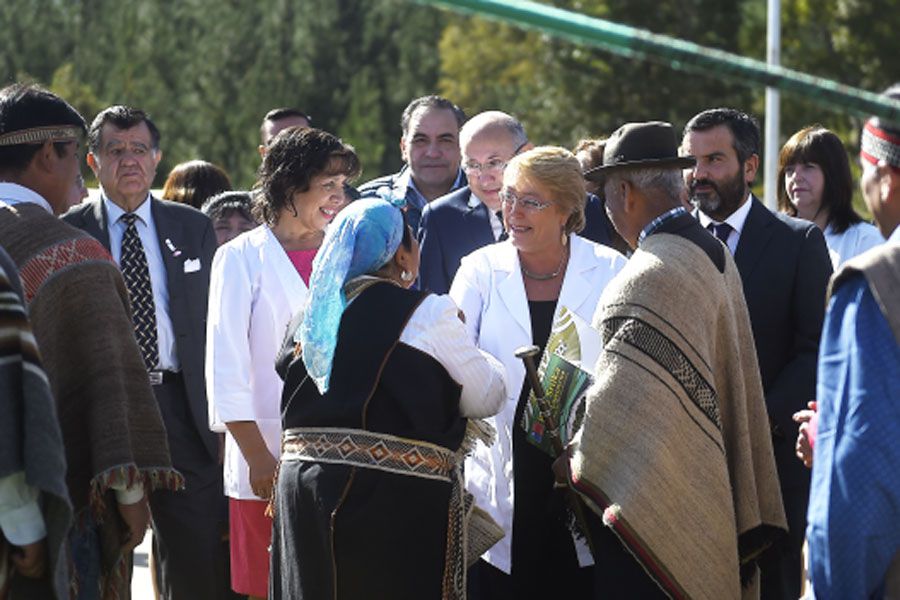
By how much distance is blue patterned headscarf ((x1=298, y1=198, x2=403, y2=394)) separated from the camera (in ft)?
17.7

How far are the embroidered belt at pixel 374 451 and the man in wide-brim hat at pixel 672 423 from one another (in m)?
0.46

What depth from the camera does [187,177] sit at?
9523 mm

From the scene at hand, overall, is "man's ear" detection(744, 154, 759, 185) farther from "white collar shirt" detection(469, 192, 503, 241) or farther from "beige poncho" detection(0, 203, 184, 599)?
"beige poncho" detection(0, 203, 184, 599)

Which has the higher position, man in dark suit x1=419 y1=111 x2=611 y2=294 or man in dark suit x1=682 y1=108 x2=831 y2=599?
man in dark suit x1=419 y1=111 x2=611 y2=294

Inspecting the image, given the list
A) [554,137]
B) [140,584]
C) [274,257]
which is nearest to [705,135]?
[274,257]

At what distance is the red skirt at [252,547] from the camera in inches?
259

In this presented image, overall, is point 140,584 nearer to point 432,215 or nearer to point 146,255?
point 146,255

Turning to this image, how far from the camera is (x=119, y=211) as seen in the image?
7.85 metres

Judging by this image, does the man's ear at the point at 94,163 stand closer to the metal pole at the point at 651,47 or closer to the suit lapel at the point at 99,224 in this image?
the suit lapel at the point at 99,224

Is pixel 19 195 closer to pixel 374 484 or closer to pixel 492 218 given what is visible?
pixel 374 484

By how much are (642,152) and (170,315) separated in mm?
2838

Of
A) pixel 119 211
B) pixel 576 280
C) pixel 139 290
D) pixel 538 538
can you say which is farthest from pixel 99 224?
pixel 538 538

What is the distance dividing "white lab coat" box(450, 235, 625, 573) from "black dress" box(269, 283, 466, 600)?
29.8 inches

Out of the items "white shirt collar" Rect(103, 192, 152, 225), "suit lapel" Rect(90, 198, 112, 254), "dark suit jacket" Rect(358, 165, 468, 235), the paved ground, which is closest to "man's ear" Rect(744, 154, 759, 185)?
"dark suit jacket" Rect(358, 165, 468, 235)
